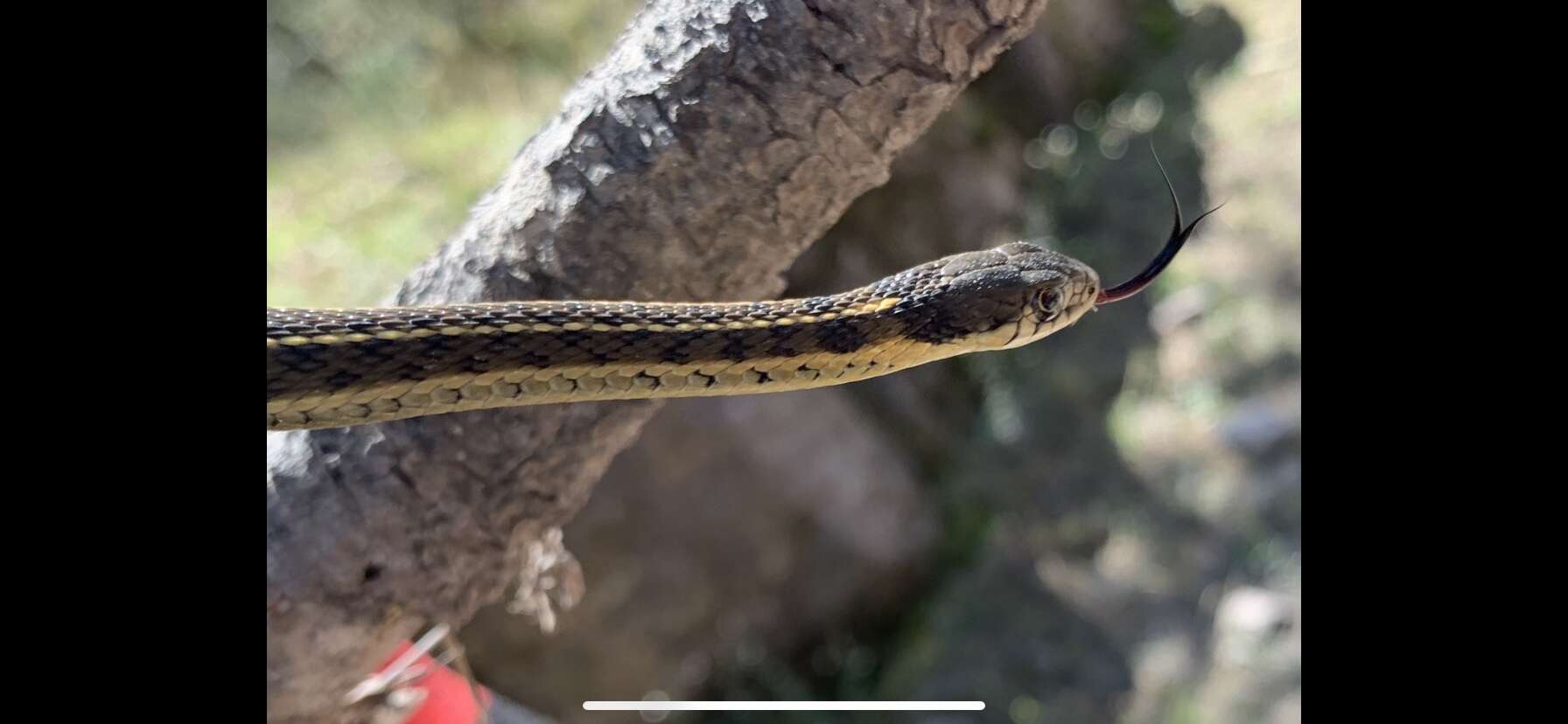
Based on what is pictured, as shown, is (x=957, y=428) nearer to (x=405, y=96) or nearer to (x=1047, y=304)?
(x=405, y=96)

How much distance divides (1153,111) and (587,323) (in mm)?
1962

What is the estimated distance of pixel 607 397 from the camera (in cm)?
70

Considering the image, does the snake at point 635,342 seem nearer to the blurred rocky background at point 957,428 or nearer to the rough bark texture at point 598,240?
the rough bark texture at point 598,240

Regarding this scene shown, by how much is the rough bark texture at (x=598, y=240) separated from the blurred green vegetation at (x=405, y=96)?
1212mm

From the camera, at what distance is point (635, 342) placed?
27.3 inches

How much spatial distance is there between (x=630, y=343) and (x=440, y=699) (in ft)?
1.47

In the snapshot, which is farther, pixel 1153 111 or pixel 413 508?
pixel 1153 111

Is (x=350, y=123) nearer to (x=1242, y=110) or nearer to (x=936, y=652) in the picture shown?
(x=936, y=652)

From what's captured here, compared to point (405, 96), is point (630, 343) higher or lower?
lower

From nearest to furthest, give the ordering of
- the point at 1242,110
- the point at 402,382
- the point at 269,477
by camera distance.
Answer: the point at 402,382, the point at 269,477, the point at 1242,110

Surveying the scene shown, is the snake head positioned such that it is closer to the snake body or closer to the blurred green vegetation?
the snake body

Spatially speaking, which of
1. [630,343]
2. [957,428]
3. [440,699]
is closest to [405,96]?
Result: [957,428]
